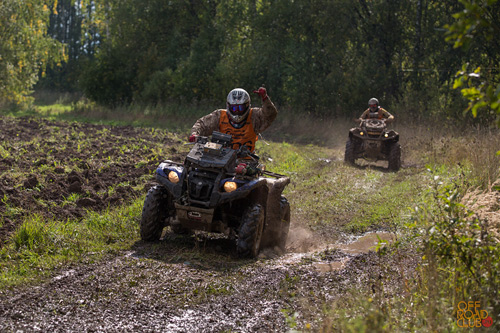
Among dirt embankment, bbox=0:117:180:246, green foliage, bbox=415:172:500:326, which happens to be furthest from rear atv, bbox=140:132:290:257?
green foliage, bbox=415:172:500:326

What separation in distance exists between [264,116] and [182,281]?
353 cm

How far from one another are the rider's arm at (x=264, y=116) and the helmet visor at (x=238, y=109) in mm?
231

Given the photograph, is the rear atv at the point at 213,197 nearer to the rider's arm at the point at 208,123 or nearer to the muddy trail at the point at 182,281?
the muddy trail at the point at 182,281

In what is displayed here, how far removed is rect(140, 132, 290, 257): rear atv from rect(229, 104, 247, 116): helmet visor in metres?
Answer: 0.77

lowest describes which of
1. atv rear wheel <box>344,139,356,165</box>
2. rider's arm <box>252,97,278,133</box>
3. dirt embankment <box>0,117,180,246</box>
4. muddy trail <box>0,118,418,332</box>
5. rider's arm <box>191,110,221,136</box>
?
dirt embankment <box>0,117,180,246</box>

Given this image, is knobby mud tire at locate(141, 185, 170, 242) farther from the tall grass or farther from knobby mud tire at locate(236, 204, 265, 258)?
knobby mud tire at locate(236, 204, 265, 258)

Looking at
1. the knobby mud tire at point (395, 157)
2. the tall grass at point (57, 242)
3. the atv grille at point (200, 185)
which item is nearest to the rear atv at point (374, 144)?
the knobby mud tire at point (395, 157)

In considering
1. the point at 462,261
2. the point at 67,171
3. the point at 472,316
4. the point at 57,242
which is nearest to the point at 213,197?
the point at 57,242

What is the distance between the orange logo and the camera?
468cm

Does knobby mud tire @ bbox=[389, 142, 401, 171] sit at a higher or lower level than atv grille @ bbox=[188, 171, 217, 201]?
lower

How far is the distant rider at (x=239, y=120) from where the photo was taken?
9.10 metres

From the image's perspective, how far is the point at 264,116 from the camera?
30.1ft

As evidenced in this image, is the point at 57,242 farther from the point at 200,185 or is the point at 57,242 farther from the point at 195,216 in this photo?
the point at 200,185

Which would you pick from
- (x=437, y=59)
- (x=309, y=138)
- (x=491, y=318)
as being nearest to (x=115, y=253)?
(x=491, y=318)
